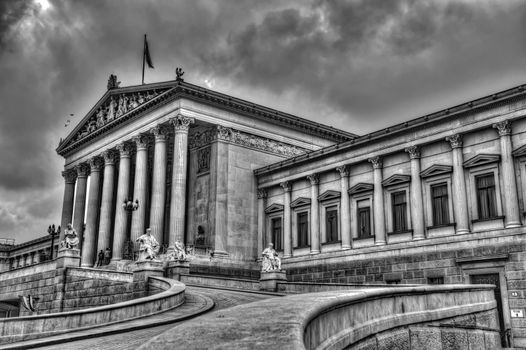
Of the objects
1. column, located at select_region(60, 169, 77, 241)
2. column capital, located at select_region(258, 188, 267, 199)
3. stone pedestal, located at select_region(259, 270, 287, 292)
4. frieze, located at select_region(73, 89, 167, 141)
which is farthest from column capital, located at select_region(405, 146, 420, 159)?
column, located at select_region(60, 169, 77, 241)

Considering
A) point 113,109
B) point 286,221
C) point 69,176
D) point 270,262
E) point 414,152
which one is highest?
point 113,109

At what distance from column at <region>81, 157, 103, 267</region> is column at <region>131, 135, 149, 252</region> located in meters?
8.48

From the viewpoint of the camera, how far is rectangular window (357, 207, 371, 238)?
3775cm

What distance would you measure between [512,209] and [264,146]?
23.5 metres

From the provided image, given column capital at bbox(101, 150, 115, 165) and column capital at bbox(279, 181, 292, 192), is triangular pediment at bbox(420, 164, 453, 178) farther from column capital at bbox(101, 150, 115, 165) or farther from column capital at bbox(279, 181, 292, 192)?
column capital at bbox(101, 150, 115, 165)

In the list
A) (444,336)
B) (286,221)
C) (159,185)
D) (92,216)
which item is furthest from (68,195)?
(444,336)

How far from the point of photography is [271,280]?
1136 inches

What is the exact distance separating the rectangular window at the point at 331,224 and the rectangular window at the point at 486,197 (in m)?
11.2

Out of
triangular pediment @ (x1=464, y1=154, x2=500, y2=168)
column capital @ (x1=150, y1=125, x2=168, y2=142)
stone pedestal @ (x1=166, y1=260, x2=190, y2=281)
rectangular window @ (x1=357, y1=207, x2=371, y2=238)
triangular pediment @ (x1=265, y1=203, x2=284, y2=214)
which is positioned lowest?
stone pedestal @ (x1=166, y1=260, x2=190, y2=281)

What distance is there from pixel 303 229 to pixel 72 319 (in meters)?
25.9

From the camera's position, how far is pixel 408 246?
34.0 meters

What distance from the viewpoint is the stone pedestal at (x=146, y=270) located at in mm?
27531

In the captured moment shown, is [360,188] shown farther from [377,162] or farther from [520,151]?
[520,151]

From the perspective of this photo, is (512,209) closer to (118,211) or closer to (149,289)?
(149,289)
